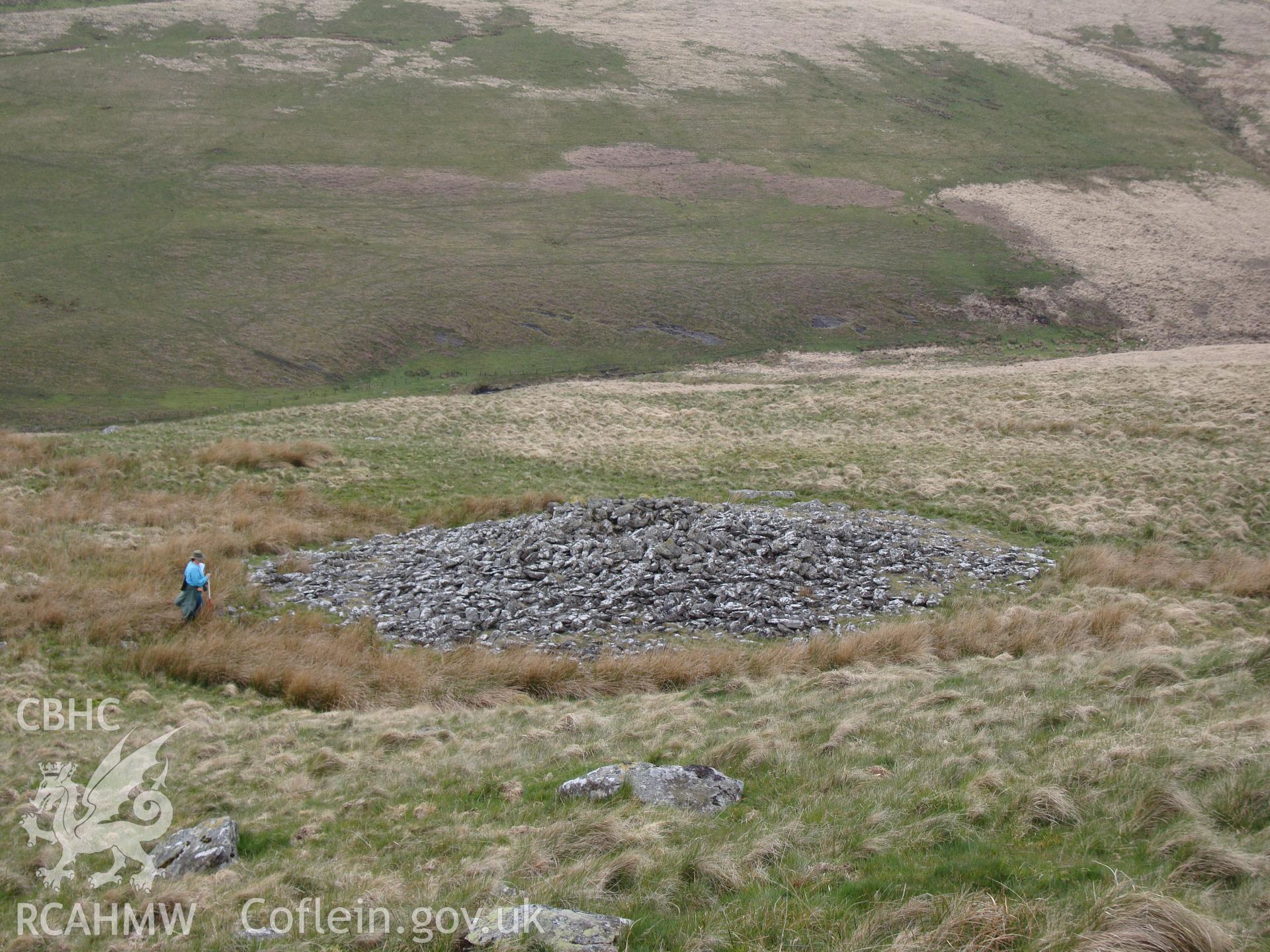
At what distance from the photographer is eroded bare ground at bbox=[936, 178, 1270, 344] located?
215 feet

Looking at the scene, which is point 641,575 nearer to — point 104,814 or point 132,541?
point 104,814

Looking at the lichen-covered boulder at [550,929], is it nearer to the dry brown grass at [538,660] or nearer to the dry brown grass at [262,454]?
the dry brown grass at [538,660]

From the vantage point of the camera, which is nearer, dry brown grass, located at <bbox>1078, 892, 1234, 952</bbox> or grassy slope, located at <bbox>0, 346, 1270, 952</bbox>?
dry brown grass, located at <bbox>1078, 892, 1234, 952</bbox>

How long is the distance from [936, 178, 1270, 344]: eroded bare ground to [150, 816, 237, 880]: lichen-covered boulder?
69236 mm

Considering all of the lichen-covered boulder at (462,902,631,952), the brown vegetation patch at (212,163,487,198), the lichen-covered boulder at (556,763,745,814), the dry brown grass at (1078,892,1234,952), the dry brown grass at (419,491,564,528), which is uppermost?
the dry brown grass at (1078,892,1234,952)

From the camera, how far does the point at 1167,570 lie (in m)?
19.3

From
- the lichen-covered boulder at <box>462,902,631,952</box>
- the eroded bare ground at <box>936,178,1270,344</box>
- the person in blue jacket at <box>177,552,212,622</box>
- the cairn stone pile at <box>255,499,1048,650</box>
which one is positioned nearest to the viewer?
the lichen-covered boulder at <box>462,902,631,952</box>

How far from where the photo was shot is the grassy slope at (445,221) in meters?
51.6

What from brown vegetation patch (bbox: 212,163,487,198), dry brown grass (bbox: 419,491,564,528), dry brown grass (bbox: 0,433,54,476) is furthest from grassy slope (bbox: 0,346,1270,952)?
brown vegetation patch (bbox: 212,163,487,198)

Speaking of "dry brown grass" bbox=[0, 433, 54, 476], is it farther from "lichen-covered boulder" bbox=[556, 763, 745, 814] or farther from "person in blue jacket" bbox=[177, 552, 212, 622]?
"lichen-covered boulder" bbox=[556, 763, 745, 814]

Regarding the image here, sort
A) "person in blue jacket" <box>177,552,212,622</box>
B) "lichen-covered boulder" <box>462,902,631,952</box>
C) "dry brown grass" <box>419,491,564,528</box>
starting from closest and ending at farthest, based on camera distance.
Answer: "lichen-covered boulder" <box>462,902,631,952</box>
"person in blue jacket" <box>177,552,212,622</box>
"dry brown grass" <box>419,491,564,528</box>

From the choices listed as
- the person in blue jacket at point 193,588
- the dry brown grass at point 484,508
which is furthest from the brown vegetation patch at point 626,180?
the person in blue jacket at point 193,588

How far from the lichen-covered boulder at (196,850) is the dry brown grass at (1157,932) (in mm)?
7255

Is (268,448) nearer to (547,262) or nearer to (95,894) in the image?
(95,894)
